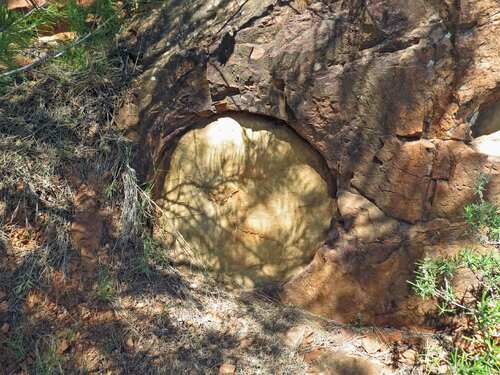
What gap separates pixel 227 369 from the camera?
8.46 ft

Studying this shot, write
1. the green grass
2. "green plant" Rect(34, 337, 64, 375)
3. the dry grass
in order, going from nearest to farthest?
the green grass, "green plant" Rect(34, 337, 64, 375), the dry grass

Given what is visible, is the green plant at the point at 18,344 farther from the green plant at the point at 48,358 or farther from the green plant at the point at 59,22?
the green plant at the point at 59,22

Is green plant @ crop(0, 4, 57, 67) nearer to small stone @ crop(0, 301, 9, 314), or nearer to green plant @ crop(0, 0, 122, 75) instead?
green plant @ crop(0, 0, 122, 75)

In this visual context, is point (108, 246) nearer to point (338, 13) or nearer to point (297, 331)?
point (297, 331)

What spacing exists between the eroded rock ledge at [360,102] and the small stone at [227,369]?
618 mm

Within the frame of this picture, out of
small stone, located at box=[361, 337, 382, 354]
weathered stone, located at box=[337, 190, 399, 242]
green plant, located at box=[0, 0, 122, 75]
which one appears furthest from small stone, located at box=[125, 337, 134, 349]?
green plant, located at box=[0, 0, 122, 75]

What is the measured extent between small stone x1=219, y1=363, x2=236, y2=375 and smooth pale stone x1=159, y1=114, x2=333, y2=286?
62 centimetres

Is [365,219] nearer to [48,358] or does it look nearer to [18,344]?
[48,358]

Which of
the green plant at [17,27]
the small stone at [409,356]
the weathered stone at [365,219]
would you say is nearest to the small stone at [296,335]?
the small stone at [409,356]

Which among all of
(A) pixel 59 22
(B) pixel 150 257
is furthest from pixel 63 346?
(A) pixel 59 22

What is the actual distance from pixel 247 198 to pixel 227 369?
1.08 metres

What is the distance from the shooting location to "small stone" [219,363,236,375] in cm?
256

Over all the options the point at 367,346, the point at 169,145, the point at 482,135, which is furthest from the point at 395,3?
the point at 367,346

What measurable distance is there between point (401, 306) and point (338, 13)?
5.95 feet
